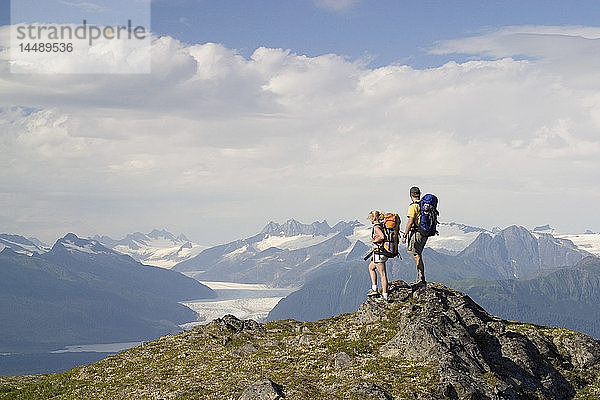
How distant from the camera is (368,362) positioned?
33.6 meters

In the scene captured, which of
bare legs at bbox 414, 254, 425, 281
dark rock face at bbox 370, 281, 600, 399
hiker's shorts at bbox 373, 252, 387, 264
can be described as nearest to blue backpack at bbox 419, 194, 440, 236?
bare legs at bbox 414, 254, 425, 281

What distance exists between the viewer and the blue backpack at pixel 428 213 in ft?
133

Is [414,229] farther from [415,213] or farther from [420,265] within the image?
[420,265]

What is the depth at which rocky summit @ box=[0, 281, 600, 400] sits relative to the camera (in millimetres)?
30969

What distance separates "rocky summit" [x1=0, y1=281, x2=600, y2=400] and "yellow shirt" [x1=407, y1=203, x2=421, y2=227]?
5247 millimetres

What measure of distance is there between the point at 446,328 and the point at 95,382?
2457cm

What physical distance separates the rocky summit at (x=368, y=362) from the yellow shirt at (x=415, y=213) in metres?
5.25

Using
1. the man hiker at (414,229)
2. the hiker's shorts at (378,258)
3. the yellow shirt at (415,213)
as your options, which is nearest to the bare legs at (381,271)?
the hiker's shorts at (378,258)

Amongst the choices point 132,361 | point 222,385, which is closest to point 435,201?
point 222,385

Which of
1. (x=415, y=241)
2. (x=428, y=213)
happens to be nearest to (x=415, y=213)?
(x=428, y=213)

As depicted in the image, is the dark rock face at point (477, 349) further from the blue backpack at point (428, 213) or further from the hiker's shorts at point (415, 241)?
the blue backpack at point (428, 213)

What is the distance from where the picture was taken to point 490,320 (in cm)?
4269

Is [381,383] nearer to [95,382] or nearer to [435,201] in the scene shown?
[435,201]

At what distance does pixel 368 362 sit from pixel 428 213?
487 inches
